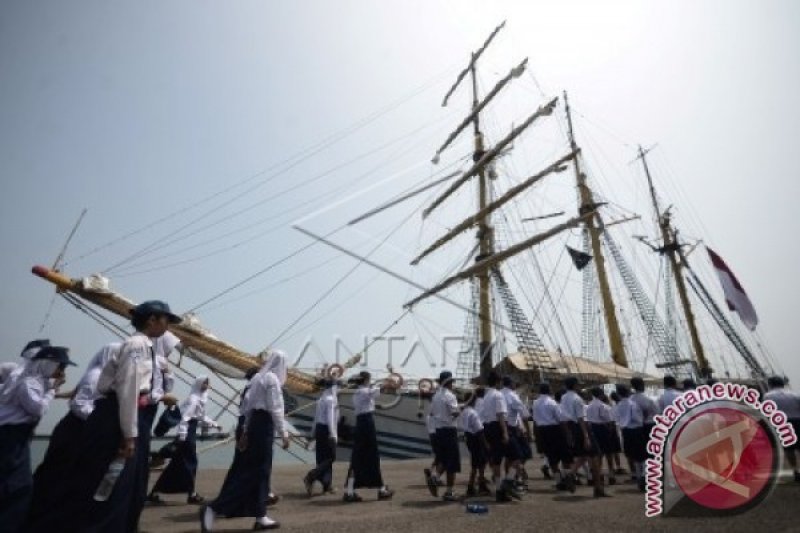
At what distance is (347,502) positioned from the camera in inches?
267

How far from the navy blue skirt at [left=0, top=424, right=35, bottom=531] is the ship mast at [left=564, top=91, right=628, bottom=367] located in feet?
104

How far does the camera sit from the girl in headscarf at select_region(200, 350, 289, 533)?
4.68 metres

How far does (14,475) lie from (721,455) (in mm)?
6869

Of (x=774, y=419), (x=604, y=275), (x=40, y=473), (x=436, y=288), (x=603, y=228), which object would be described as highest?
(x=603, y=228)

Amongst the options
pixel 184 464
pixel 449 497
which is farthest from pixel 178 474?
pixel 449 497

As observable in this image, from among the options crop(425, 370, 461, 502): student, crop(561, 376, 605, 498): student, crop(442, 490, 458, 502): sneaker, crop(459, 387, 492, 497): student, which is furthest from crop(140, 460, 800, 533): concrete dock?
crop(459, 387, 492, 497): student

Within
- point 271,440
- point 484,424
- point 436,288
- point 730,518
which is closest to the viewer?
point 730,518

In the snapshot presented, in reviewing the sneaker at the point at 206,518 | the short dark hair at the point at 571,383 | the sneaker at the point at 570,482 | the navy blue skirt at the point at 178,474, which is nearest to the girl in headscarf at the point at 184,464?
the navy blue skirt at the point at 178,474

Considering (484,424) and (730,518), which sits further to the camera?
(484,424)

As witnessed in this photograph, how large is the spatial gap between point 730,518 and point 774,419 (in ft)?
3.78

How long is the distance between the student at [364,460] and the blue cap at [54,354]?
14.1 ft

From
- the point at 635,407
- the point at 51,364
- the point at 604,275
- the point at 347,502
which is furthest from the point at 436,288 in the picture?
the point at 51,364

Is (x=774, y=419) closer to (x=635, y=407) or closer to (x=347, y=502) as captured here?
(x=635, y=407)

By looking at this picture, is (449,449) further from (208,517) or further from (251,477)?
(208,517)
